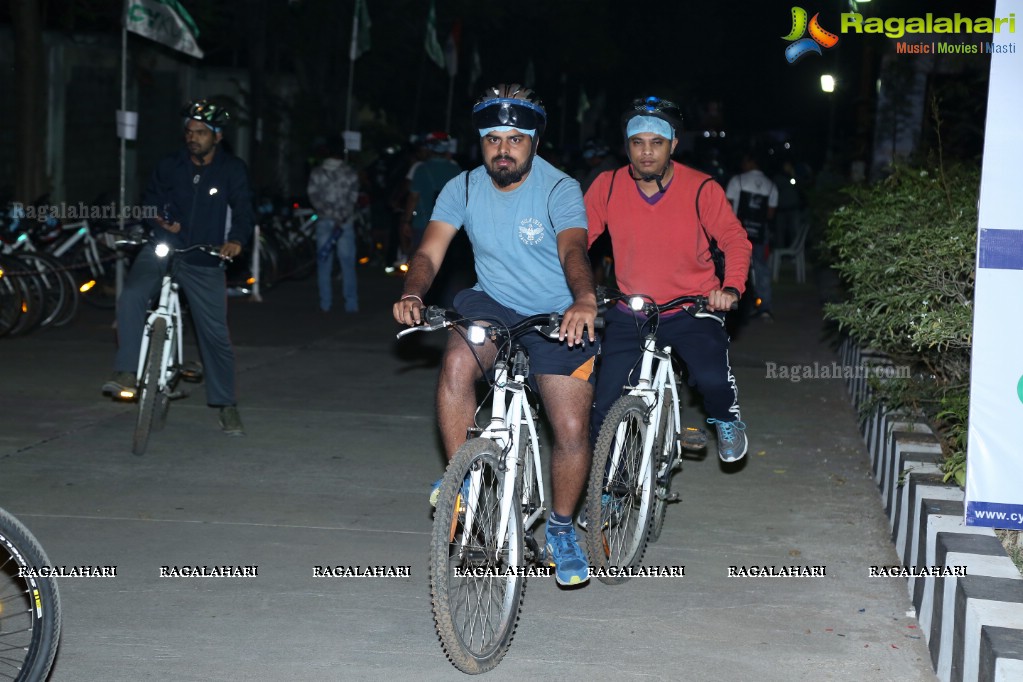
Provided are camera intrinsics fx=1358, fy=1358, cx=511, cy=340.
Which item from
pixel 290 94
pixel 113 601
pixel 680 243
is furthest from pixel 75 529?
pixel 290 94

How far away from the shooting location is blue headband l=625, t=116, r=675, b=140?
6.00m

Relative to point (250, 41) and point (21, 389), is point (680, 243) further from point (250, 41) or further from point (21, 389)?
point (250, 41)

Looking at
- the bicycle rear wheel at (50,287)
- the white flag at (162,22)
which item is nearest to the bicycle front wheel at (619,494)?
the bicycle rear wheel at (50,287)

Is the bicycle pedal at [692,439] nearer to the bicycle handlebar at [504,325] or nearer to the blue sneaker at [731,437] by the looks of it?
the blue sneaker at [731,437]

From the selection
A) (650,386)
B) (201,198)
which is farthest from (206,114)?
(650,386)

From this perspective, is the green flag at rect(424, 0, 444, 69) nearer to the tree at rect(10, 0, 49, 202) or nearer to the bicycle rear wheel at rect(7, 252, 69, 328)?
the tree at rect(10, 0, 49, 202)

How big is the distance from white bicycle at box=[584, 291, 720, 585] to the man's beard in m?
0.60

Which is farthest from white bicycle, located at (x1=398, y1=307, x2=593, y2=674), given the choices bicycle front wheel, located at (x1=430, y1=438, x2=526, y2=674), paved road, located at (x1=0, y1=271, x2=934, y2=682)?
paved road, located at (x1=0, y1=271, x2=934, y2=682)

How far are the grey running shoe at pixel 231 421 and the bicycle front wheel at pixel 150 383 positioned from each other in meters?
0.55

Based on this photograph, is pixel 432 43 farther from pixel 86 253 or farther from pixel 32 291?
pixel 32 291

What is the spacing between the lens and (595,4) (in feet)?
124

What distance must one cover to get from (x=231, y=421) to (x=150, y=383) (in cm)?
70

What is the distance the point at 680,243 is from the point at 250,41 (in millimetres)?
14039

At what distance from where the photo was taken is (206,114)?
25.7ft
